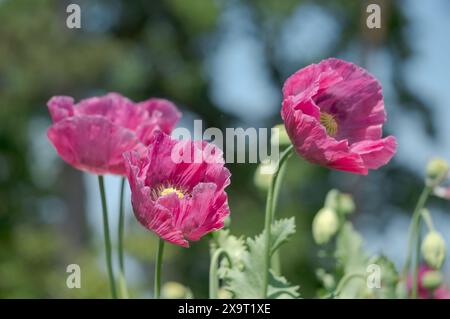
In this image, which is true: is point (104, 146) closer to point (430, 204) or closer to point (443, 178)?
point (443, 178)

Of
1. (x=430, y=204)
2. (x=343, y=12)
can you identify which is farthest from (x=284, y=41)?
(x=430, y=204)

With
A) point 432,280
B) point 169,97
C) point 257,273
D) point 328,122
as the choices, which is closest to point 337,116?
point 328,122

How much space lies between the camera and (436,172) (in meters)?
0.77

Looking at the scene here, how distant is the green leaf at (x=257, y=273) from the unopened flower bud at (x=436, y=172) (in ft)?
0.65

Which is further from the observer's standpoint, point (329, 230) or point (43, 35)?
point (43, 35)

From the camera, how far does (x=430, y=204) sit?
905 cm

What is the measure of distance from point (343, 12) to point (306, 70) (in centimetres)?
915

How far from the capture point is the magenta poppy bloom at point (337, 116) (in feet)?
1.88

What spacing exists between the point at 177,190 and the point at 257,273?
9cm

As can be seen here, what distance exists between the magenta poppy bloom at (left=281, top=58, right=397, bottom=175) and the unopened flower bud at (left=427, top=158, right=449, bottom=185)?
16 centimetres

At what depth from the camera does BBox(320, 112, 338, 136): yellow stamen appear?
619mm

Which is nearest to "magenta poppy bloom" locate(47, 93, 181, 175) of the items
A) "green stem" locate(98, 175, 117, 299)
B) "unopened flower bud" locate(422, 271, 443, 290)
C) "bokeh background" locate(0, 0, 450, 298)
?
"green stem" locate(98, 175, 117, 299)

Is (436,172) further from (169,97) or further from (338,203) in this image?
(169,97)

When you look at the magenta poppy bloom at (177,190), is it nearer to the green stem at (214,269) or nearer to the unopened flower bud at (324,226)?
the green stem at (214,269)
